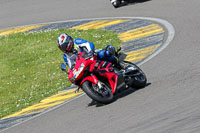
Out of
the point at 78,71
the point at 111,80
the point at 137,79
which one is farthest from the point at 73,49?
the point at 137,79

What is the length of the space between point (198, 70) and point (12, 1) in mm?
14166

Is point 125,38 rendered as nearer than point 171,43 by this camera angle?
No

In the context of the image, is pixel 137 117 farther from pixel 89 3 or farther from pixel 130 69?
pixel 89 3

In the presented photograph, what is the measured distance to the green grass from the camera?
1176 centimetres

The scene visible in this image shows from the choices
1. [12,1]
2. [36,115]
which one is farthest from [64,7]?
[36,115]

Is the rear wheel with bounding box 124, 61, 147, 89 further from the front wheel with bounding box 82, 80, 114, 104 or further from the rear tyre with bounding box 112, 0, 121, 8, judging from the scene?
the rear tyre with bounding box 112, 0, 121, 8

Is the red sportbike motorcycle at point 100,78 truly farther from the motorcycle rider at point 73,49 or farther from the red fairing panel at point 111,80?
the motorcycle rider at point 73,49

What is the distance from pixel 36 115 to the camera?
9.78 meters

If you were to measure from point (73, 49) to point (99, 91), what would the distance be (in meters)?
1.01

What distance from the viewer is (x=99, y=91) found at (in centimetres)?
863

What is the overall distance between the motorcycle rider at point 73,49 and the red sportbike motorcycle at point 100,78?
114mm

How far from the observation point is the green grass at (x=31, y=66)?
11.8 meters

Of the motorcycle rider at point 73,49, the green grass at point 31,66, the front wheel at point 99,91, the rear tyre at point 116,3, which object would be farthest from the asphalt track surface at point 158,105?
the rear tyre at point 116,3

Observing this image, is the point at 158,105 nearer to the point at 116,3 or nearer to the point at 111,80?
the point at 111,80
